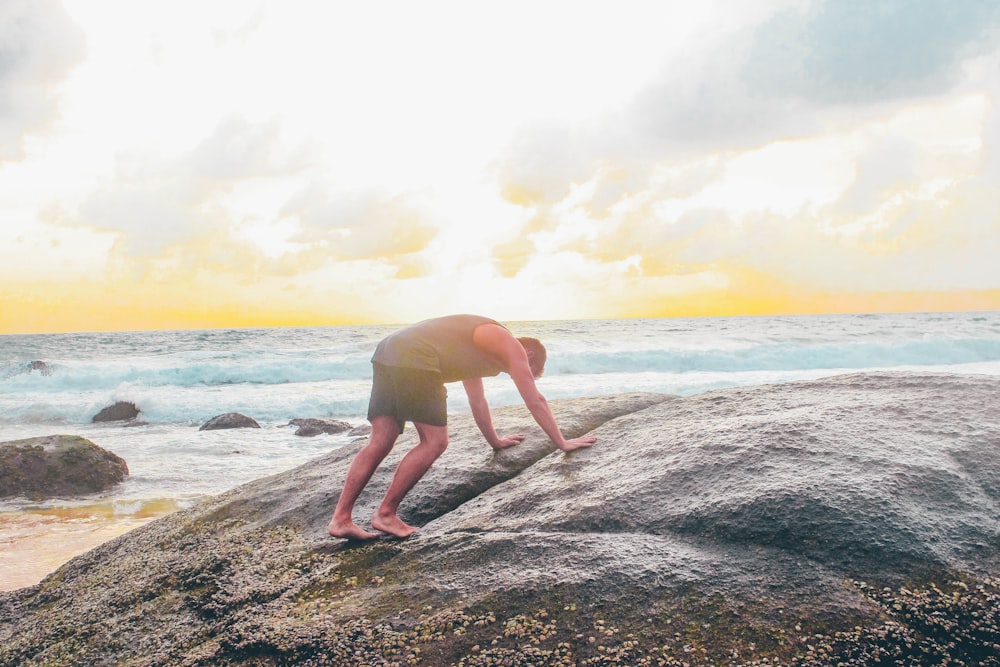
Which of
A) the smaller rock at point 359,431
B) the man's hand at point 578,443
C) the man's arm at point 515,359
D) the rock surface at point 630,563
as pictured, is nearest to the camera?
the rock surface at point 630,563

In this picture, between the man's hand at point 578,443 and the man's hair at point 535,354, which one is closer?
the man's hand at point 578,443

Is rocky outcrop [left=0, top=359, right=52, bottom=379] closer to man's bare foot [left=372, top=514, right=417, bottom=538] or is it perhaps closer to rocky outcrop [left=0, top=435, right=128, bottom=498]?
rocky outcrop [left=0, top=435, right=128, bottom=498]

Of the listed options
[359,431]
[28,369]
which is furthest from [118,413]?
[28,369]

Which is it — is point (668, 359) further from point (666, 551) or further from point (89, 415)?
point (666, 551)

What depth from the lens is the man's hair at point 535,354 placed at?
212 inches

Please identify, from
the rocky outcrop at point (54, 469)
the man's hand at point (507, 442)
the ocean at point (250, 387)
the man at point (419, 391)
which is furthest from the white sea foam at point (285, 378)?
the man at point (419, 391)

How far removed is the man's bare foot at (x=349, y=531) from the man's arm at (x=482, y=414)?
1317 mm

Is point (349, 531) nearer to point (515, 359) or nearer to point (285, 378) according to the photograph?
point (515, 359)

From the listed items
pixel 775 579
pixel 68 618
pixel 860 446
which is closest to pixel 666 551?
pixel 775 579

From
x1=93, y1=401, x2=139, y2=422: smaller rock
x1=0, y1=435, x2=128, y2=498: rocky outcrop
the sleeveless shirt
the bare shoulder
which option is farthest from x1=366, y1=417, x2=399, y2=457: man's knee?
x1=93, y1=401, x2=139, y2=422: smaller rock

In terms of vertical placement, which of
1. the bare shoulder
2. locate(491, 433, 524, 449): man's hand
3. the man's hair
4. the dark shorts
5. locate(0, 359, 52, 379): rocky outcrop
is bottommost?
locate(0, 359, 52, 379): rocky outcrop

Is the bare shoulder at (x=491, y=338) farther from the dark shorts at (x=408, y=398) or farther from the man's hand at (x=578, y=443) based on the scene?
the man's hand at (x=578, y=443)

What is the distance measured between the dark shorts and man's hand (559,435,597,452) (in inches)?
42.1

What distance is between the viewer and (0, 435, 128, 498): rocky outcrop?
11.3 meters
